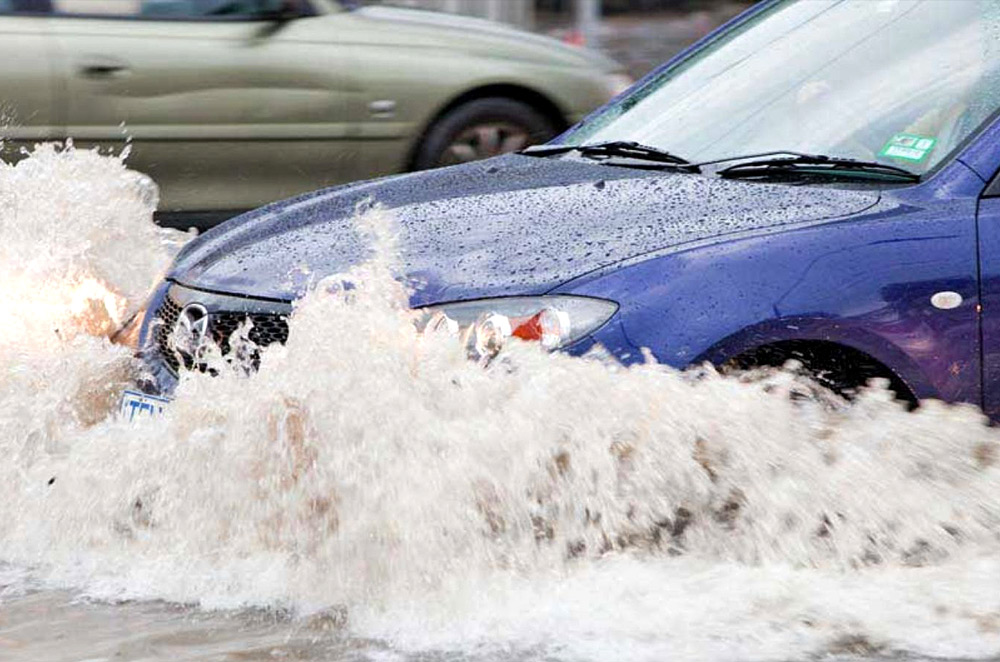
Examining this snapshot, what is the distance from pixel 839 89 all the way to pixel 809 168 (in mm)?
419

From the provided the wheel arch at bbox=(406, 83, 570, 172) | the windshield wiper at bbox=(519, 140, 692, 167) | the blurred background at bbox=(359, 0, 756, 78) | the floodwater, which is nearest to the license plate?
the floodwater

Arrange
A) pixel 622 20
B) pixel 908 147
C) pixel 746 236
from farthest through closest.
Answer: pixel 622 20
pixel 908 147
pixel 746 236

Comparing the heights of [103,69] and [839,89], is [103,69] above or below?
above

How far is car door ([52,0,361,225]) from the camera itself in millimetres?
8977

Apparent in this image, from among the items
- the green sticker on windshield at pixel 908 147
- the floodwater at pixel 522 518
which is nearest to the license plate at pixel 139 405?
the floodwater at pixel 522 518

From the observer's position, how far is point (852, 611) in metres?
4.38

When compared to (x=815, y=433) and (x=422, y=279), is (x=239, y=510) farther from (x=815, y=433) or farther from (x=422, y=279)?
(x=815, y=433)

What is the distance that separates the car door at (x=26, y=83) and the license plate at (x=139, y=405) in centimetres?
387

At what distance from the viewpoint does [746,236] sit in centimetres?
462

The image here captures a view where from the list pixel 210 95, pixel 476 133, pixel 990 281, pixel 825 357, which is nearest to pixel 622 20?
pixel 476 133

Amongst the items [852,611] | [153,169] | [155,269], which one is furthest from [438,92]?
[852,611]

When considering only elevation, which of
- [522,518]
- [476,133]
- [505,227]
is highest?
[476,133]

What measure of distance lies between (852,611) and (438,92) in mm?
5411

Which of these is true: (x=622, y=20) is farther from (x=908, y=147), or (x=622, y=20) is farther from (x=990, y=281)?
(x=990, y=281)
